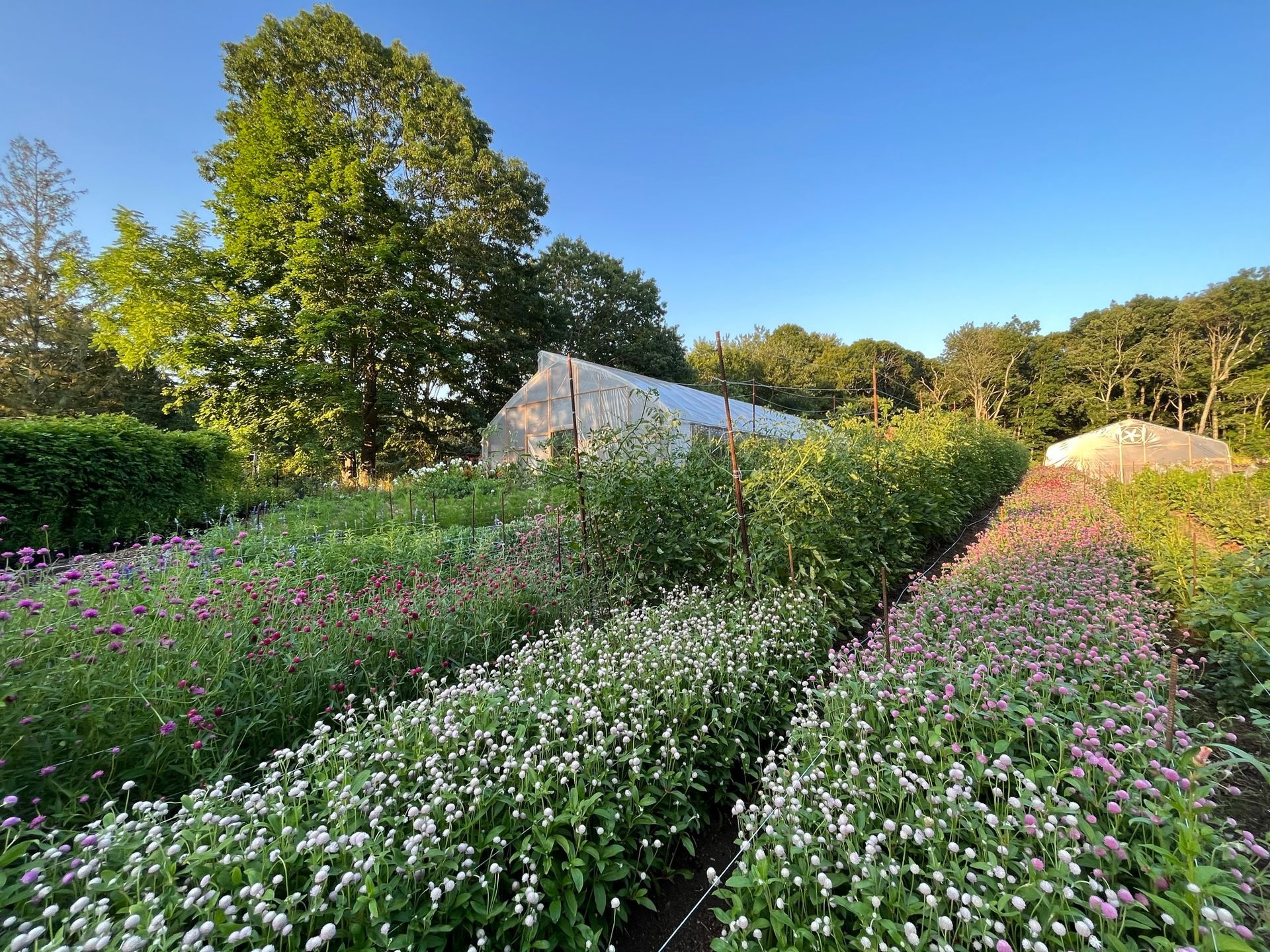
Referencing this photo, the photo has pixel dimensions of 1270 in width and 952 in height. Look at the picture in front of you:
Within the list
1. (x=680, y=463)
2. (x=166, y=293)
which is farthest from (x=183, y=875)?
(x=166, y=293)

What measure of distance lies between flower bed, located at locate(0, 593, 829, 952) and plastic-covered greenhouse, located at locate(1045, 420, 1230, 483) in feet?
54.4

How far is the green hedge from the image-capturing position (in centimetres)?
559

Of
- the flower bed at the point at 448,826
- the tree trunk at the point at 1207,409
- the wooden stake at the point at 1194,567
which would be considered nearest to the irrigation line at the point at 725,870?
the flower bed at the point at 448,826

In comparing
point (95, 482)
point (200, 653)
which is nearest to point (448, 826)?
point (200, 653)

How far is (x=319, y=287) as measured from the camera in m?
12.7

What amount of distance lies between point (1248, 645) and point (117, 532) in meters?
11.4

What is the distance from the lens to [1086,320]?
95.8 feet

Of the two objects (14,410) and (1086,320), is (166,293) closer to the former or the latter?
(14,410)

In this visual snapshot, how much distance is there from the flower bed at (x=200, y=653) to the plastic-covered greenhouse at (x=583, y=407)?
732 centimetres

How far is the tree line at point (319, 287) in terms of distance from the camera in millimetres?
12000

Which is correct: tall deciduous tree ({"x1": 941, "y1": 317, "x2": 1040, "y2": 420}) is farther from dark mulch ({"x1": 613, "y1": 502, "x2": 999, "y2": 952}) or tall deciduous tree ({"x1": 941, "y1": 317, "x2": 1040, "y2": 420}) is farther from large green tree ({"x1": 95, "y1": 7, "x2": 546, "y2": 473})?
dark mulch ({"x1": 613, "y1": 502, "x2": 999, "y2": 952})

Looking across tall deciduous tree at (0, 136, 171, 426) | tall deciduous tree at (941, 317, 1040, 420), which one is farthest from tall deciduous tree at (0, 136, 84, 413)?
tall deciduous tree at (941, 317, 1040, 420)

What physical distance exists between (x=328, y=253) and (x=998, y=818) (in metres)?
16.2

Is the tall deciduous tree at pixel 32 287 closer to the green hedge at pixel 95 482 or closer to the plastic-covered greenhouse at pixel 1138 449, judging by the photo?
the green hedge at pixel 95 482
